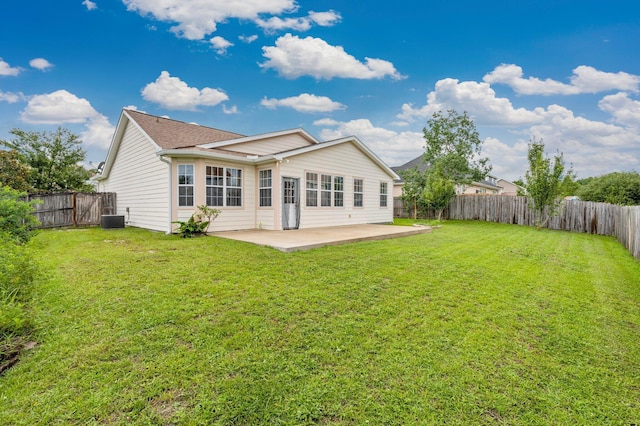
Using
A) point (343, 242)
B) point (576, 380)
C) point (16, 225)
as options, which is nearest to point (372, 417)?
point (576, 380)

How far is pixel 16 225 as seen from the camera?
21.1 feet

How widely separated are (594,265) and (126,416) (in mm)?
8891

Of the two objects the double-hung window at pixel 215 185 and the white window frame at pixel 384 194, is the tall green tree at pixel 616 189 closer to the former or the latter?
the white window frame at pixel 384 194

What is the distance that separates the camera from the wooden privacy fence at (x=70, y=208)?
12688 millimetres

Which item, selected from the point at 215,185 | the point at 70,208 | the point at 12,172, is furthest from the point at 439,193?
the point at 12,172

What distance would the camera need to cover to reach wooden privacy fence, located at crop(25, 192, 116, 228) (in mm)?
12688

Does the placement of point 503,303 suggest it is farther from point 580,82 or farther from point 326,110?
point 326,110

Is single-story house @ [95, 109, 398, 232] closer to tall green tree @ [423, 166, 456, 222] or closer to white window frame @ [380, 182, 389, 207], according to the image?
white window frame @ [380, 182, 389, 207]

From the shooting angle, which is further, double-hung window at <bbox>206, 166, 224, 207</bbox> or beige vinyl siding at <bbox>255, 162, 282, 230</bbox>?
beige vinyl siding at <bbox>255, 162, 282, 230</bbox>

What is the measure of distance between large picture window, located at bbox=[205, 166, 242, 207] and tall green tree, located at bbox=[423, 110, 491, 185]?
16.8 meters

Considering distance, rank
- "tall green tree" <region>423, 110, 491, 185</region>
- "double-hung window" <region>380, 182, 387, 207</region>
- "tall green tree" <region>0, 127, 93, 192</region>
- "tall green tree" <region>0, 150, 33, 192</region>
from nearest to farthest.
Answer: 1. "double-hung window" <region>380, 182, 387, 207</region>
2. "tall green tree" <region>0, 150, 33, 192</region>
3. "tall green tree" <region>0, 127, 93, 192</region>
4. "tall green tree" <region>423, 110, 491, 185</region>

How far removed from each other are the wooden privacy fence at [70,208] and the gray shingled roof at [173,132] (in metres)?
4.79

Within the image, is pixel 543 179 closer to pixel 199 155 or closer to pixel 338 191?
pixel 338 191

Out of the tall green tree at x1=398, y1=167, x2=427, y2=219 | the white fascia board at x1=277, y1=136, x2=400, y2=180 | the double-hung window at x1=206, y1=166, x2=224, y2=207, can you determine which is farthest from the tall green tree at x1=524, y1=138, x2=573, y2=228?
the double-hung window at x1=206, y1=166, x2=224, y2=207
